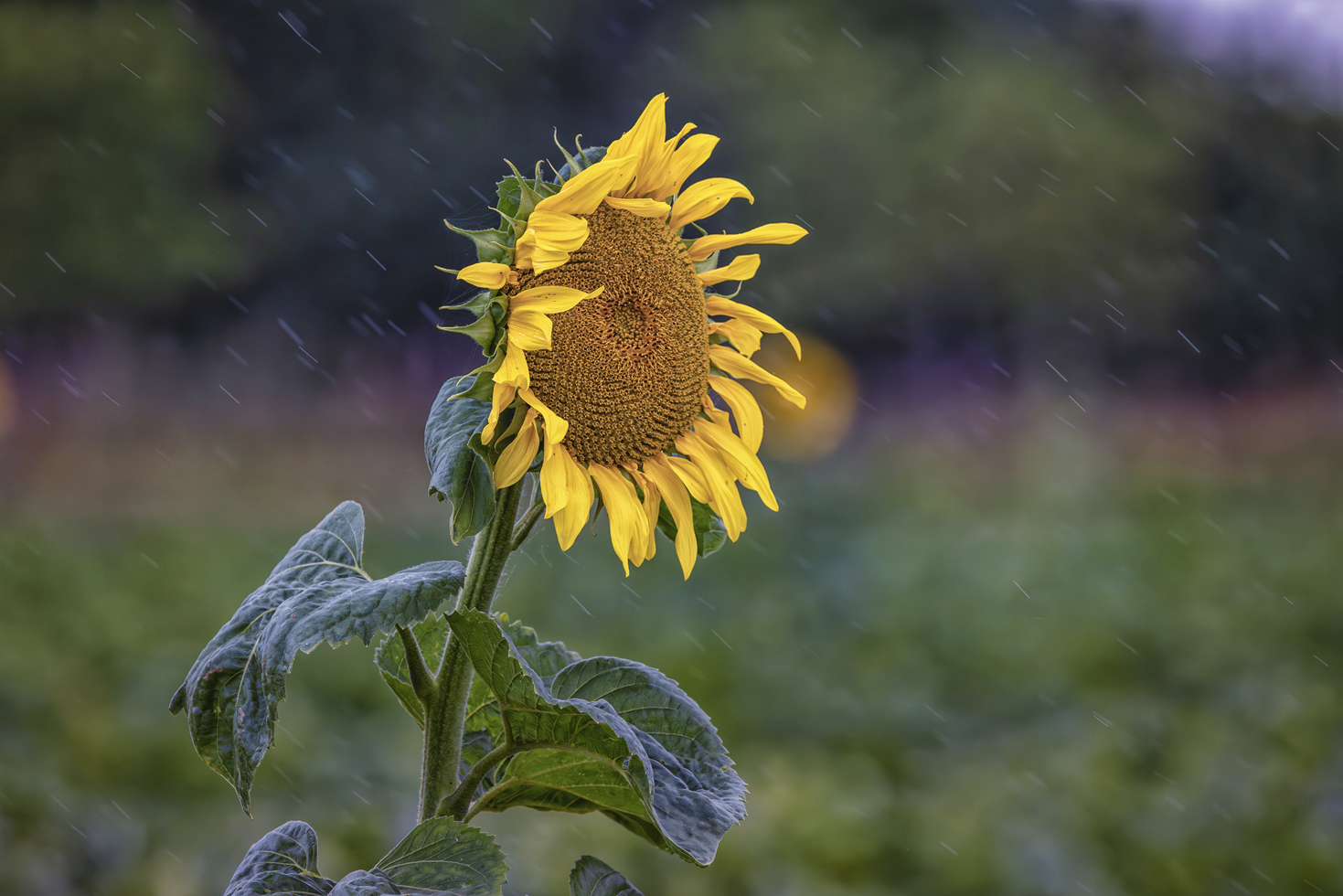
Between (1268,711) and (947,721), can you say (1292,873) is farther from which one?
(947,721)

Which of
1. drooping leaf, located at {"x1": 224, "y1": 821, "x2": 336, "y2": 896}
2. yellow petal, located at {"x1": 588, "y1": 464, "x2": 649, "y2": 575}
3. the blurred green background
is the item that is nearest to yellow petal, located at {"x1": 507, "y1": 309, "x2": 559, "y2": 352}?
yellow petal, located at {"x1": 588, "y1": 464, "x2": 649, "y2": 575}

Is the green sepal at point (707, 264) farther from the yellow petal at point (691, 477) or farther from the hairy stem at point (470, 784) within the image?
the hairy stem at point (470, 784)

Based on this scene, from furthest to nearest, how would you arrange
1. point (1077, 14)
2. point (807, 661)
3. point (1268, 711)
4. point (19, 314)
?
point (1077, 14)
point (19, 314)
point (807, 661)
point (1268, 711)

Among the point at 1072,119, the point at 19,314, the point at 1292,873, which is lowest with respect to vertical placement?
the point at 19,314

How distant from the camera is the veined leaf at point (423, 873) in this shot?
68cm

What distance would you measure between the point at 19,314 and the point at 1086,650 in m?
5.65

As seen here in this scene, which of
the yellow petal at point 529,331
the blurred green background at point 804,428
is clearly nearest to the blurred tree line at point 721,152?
the blurred green background at point 804,428

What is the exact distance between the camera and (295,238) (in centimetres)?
550

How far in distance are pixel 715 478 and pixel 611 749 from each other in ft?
0.70

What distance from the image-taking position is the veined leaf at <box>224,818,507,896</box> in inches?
26.6

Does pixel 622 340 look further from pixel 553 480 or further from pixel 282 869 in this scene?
pixel 282 869

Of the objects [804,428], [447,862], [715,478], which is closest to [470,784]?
[447,862]

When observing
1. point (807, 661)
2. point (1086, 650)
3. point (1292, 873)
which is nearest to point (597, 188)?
point (1292, 873)

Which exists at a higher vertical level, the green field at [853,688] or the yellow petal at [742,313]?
the yellow petal at [742,313]
